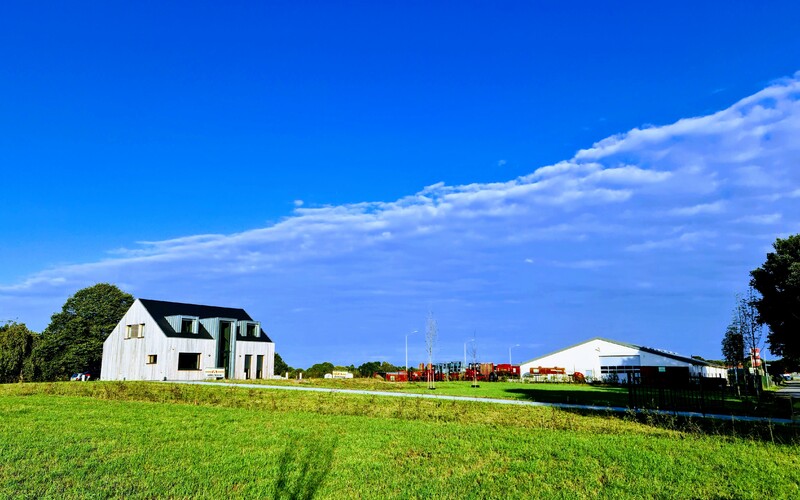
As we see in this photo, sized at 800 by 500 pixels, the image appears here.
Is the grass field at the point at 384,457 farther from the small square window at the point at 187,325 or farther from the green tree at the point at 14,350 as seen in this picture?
the green tree at the point at 14,350

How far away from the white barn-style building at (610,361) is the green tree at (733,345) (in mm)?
7523

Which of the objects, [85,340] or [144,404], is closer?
[144,404]

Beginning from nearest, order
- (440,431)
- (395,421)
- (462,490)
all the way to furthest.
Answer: (462,490), (440,431), (395,421)

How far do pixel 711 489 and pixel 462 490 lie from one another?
4.46 m

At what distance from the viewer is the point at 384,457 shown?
12172 mm

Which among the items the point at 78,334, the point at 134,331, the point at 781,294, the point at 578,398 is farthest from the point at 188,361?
the point at 781,294

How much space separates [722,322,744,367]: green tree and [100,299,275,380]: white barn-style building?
1726 inches

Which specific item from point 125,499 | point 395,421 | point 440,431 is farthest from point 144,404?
point 125,499

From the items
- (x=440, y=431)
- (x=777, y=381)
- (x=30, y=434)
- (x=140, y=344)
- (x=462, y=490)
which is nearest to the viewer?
(x=462, y=490)

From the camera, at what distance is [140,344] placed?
5041cm

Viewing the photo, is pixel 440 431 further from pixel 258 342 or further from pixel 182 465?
pixel 258 342

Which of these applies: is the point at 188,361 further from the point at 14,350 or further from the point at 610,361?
the point at 610,361

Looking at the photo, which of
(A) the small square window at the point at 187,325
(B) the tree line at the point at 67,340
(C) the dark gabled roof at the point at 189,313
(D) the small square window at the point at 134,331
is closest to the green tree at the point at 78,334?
(B) the tree line at the point at 67,340

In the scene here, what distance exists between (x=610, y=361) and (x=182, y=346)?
151ft
